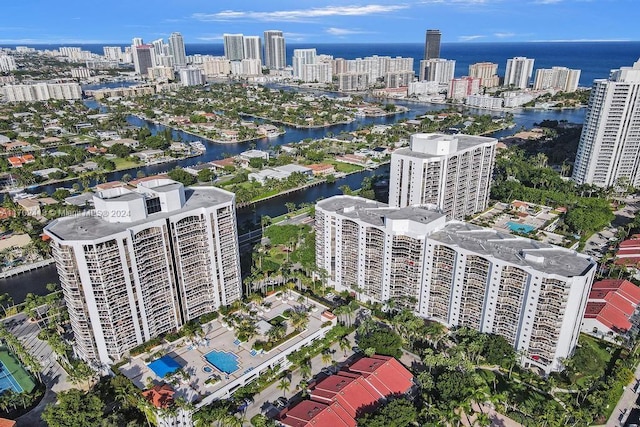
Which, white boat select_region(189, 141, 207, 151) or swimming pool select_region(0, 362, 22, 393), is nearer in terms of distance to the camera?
swimming pool select_region(0, 362, 22, 393)

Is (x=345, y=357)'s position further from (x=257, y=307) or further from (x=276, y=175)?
(x=276, y=175)

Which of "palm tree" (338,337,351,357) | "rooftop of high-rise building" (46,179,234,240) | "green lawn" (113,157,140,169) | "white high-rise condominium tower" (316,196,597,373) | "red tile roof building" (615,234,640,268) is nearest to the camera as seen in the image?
"white high-rise condominium tower" (316,196,597,373)

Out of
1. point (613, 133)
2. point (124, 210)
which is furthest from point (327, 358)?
point (613, 133)

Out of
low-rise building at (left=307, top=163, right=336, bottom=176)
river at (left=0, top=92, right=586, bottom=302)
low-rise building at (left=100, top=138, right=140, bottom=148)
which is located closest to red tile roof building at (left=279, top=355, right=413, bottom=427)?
river at (left=0, top=92, right=586, bottom=302)

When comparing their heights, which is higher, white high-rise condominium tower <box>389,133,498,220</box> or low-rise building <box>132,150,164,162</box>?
white high-rise condominium tower <box>389,133,498,220</box>

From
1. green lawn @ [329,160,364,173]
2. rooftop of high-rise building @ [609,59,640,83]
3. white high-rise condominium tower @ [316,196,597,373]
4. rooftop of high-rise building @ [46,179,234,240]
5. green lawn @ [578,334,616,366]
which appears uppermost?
rooftop of high-rise building @ [609,59,640,83]

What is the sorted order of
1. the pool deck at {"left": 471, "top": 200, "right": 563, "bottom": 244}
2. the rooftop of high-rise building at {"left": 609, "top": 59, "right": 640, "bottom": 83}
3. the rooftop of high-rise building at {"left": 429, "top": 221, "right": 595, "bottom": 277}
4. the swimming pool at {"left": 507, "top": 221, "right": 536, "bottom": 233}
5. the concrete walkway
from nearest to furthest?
the concrete walkway < the rooftop of high-rise building at {"left": 429, "top": 221, "right": 595, "bottom": 277} < the swimming pool at {"left": 507, "top": 221, "right": 536, "bottom": 233} < the pool deck at {"left": 471, "top": 200, "right": 563, "bottom": 244} < the rooftop of high-rise building at {"left": 609, "top": 59, "right": 640, "bottom": 83}

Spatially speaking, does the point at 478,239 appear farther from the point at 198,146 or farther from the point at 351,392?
the point at 198,146

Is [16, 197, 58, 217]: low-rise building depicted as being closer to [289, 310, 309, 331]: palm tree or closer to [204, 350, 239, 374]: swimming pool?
[204, 350, 239, 374]: swimming pool
